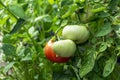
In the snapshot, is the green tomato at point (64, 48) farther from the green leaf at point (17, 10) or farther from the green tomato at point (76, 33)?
the green leaf at point (17, 10)

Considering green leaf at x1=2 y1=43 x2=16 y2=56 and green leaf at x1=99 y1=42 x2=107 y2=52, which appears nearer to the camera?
green leaf at x1=99 y1=42 x2=107 y2=52

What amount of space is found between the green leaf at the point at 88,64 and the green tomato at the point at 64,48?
43 mm

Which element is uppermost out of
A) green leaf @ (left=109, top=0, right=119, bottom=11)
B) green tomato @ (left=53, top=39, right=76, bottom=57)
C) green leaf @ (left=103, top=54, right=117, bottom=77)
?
green leaf @ (left=109, top=0, right=119, bottom=11)

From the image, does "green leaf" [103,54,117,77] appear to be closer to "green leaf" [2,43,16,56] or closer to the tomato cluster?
the tomato cluster

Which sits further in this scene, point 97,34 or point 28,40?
point 28,40

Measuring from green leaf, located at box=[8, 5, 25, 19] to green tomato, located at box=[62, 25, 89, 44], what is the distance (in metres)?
0.12

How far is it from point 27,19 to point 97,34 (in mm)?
185

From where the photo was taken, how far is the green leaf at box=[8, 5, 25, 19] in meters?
0.77

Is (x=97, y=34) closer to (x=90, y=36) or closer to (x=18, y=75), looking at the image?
(x=90, y=36)

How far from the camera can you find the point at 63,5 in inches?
31.9

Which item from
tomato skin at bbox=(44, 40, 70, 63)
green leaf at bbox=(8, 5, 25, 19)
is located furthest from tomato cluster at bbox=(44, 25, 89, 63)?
green leaf at bbox=(8, 5, 25, 19)

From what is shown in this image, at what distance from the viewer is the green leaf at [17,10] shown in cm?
77

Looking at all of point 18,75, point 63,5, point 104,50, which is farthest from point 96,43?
point 18,75

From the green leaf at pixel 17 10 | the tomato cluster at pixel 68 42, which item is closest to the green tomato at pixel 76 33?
the tomato cluster at pixel 68 42
